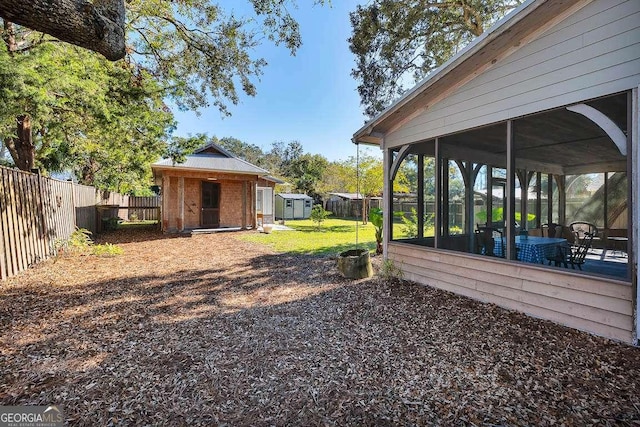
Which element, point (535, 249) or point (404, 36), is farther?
point (404, 36)

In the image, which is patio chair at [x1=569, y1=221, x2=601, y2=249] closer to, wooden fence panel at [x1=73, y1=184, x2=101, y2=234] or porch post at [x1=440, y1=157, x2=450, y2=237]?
porch post at [x1=440, y1=157, x2=450, y2=237]

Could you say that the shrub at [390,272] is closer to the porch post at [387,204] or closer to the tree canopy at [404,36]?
the porch post at [387,204]

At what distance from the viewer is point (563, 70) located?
3.67 meters

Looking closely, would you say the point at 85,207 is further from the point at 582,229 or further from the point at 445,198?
the point at 582,229

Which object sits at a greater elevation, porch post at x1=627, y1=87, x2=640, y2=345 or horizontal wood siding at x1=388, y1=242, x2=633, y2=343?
porch post at x1=627, y1=87, x2=640, y2=345

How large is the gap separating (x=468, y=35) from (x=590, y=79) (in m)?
7.60

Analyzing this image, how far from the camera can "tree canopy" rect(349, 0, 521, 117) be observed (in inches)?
318

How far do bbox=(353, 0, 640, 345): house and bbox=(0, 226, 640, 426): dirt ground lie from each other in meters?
0.47

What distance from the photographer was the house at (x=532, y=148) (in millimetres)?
3248

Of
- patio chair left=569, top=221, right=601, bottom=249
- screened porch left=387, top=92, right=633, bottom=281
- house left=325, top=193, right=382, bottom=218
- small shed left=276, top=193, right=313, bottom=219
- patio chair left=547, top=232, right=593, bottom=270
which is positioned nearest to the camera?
patio chair left=547, top=232, right=593, bottom=270

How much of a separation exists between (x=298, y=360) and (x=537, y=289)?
3389 mm

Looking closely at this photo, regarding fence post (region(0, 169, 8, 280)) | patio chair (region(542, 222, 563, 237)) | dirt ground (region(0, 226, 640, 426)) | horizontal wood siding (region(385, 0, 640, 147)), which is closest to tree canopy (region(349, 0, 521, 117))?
horizontal wood siding (region(385, 0, 640, 147))

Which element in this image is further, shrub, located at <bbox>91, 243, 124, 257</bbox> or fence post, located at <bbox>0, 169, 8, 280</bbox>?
shrub, located at <bbox>91, 243, 124, 257</bbox>

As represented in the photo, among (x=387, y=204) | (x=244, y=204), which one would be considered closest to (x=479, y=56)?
(x=387, y=204)
